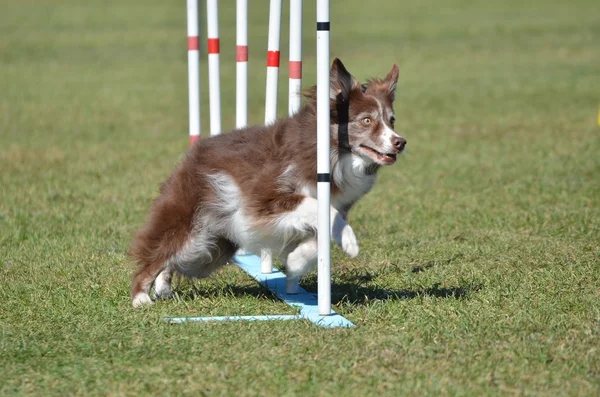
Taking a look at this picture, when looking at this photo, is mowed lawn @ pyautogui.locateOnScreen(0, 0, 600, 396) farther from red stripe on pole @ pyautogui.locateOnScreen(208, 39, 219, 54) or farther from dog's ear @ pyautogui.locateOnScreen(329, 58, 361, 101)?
red stripe on pole @ pyautogui.locateOnScreen(208, 39, 219, 54)

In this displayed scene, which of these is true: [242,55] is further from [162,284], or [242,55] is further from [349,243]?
[349,243]

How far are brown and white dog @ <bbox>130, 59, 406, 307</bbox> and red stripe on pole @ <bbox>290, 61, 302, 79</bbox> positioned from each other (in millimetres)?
453

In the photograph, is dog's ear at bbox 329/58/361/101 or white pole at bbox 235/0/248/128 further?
white pole at bbox 235/0/248/128

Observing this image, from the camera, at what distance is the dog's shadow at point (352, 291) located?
22.0ft

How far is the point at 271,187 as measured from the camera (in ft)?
20.4

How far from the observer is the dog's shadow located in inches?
263

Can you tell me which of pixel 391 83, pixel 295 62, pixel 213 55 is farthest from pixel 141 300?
pixel 213 55

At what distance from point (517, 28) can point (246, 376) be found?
26.7 metres

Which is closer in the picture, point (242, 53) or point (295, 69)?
point (295, 69)

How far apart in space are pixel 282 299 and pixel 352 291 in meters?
0.53

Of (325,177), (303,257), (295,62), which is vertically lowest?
(303,257)

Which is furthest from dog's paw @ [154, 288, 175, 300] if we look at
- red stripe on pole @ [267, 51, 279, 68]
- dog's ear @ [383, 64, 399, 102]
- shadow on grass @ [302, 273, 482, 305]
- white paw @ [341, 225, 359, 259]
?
dog's ear @ [383, 64, 399, 102]

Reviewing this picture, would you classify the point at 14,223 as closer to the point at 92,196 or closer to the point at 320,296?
the point at 92,196

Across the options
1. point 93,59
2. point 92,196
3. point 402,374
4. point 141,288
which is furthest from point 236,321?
point 93,59
